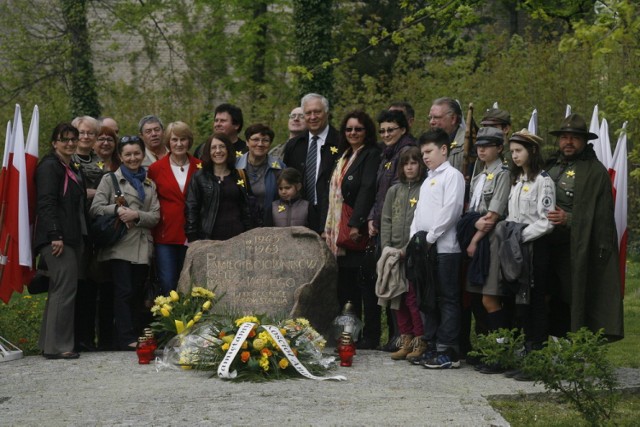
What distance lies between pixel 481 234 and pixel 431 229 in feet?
1.53

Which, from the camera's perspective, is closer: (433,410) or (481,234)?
(433,410)

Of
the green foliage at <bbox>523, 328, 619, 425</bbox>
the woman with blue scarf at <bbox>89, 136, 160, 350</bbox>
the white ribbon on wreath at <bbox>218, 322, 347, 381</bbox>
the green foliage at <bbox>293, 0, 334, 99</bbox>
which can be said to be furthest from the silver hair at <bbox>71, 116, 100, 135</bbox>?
the green foliage at <bbox>293, 0, 334, 99</bbox>

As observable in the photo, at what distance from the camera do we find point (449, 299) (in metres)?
11.0

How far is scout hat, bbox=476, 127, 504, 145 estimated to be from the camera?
35.9ft

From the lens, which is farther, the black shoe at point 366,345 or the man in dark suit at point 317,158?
the man in dark suit at point 317,158

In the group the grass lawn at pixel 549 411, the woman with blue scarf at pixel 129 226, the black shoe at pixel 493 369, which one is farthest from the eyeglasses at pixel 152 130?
the grass lawn at pixel 549 411

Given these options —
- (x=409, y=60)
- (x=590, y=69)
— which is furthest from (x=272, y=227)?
(x=409, y=60)

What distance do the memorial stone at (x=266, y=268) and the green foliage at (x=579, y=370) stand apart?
359 cm

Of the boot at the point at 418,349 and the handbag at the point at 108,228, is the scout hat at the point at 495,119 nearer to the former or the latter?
the boot at the point at 418,349

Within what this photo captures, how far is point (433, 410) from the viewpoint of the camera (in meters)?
8.99

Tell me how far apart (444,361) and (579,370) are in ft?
8.61

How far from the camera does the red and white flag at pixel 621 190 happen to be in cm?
1144

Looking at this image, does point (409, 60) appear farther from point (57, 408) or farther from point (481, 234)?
point (57, 408)

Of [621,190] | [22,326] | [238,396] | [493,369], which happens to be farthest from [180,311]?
[621,190]
